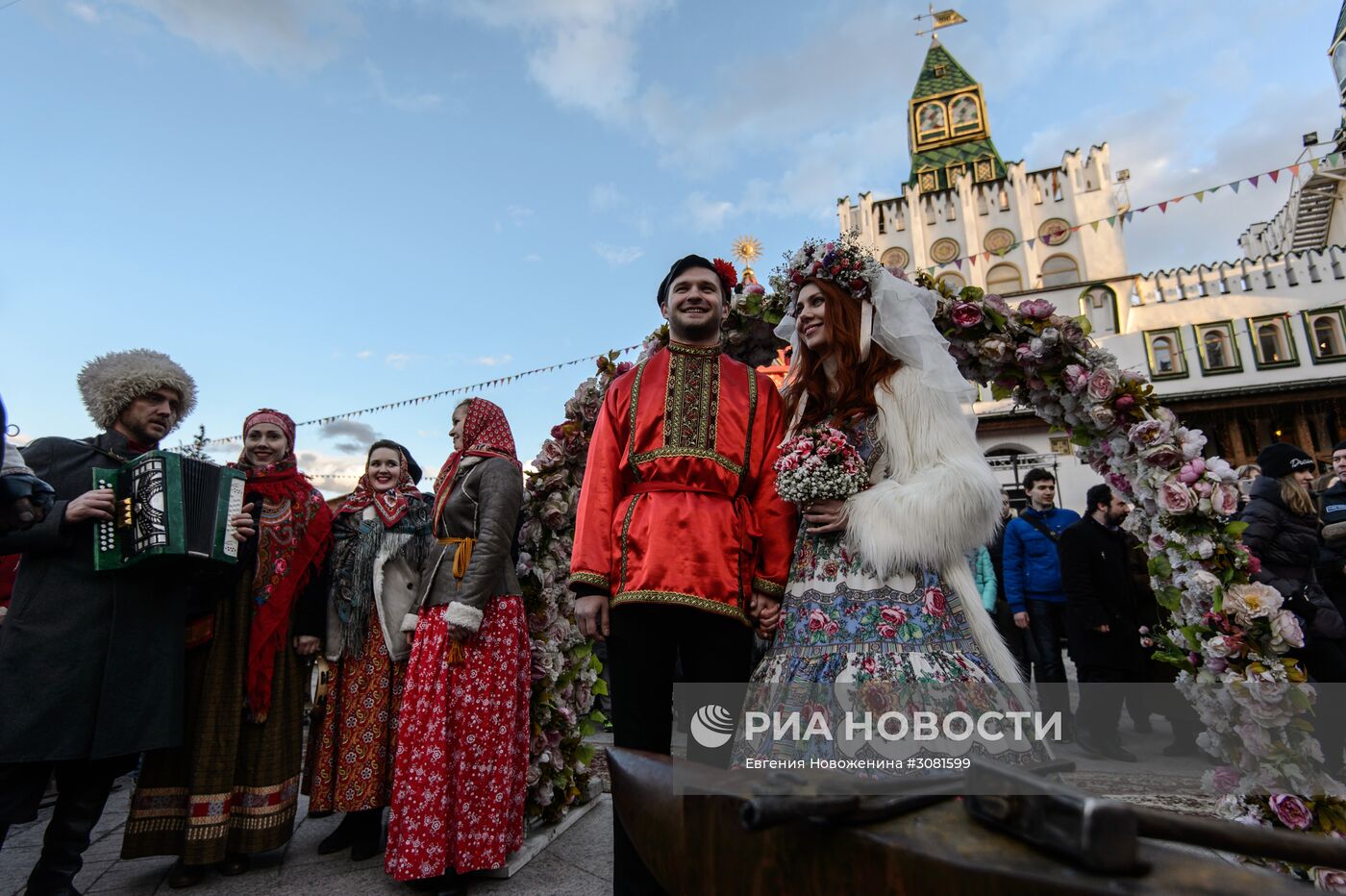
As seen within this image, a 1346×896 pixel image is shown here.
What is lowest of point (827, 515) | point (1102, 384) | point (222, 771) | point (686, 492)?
point (222, 771)

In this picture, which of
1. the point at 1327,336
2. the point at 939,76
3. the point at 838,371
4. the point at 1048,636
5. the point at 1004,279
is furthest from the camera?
the point at 939,76

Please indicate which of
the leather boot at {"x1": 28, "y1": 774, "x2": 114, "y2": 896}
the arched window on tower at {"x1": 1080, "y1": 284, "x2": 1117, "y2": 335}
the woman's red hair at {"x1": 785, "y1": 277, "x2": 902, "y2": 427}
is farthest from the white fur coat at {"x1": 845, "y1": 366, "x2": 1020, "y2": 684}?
the arched window on tower at {"x1": 1080, "y1": 284, "x2": 1117, "y2": 335}

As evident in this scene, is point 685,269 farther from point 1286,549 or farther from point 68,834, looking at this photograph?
point 1286,549

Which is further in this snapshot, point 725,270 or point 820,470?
point 725,270

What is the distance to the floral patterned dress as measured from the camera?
1.77 meters

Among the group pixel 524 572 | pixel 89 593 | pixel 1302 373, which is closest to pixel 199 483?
pixel 89 593

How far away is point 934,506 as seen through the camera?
195 cm

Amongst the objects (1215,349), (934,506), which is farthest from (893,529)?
(1215,349)

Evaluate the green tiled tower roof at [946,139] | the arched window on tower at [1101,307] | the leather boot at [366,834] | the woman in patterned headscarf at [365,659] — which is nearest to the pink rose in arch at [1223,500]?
the woman in patterned headscarf at [365,659]

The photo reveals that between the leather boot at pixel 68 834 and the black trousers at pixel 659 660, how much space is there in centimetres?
216

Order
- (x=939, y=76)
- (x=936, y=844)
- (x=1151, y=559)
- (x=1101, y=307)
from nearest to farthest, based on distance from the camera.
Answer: (x=936, y=844), (x=1151, y=559), (x=1101, y=307), (x=939, y=76)

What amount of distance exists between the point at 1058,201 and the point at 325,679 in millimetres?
29505

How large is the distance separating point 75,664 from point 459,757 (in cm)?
146

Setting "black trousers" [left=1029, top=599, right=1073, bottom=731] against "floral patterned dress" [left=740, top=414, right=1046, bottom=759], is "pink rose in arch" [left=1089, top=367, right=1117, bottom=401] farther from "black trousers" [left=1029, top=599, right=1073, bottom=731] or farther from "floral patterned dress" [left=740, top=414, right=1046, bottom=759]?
"black trousers" [left=1029, top=599, right=1073, bottom=731]
